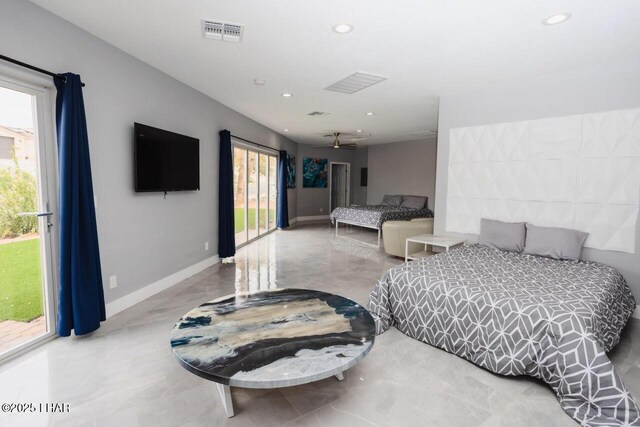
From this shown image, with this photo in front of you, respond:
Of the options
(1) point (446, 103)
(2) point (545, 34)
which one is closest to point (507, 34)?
(2) point (545, 34)

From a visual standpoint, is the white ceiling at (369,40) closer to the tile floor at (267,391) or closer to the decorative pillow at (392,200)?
the tile floor at (267,391)

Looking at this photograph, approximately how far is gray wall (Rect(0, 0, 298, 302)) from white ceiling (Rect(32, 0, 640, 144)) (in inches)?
6.3

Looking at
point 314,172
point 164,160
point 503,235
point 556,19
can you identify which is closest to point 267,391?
point 164,160

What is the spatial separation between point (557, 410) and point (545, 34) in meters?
2.70

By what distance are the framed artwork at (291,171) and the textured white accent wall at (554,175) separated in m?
5.40

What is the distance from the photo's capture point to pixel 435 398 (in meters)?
1.92

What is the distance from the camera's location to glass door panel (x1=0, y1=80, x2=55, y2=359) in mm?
2217

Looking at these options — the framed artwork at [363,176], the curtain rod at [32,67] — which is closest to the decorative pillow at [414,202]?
the framed artwork at [363,176]

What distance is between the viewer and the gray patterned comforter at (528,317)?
5.90 ft

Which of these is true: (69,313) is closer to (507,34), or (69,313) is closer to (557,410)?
(557,410)

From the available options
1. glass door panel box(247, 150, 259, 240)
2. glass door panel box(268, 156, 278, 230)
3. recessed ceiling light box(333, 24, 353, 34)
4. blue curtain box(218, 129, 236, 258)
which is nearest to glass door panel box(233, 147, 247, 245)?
glass door panel box(247, 150, 259, 240)

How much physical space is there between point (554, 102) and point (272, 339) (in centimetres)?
374

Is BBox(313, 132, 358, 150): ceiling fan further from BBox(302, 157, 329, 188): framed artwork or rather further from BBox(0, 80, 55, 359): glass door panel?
BBox(0, 80, 55, 359): glass door panel

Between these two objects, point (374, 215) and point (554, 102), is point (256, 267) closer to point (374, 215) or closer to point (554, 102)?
point (374, 215)
